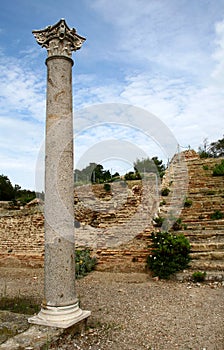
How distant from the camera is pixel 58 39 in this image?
445 centimetres

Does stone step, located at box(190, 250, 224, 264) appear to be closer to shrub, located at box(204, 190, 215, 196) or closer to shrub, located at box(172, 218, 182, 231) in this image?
shrub, located at box(172, 218, 182, 231)

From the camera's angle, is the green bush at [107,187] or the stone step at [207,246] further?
the green bush at [107,187]

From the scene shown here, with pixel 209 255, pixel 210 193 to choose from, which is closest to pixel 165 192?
pixel 210 193

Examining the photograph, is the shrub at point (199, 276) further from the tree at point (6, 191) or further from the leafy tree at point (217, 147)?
the leafy tree at point (217, 147)

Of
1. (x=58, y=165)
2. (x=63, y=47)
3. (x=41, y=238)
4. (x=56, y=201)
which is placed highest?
(x=63, y=47)

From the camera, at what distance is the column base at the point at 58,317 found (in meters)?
3.80

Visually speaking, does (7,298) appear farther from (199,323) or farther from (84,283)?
(199,323)

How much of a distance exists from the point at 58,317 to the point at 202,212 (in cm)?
805

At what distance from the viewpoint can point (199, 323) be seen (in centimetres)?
475

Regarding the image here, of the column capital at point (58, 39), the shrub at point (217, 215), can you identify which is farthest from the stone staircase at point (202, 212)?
the column capital at point (58, 39)

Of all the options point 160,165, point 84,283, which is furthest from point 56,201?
point 160,165

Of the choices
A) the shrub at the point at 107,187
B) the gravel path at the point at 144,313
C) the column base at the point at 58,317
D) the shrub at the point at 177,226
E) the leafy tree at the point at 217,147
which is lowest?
the gravel path at the point at 144,313

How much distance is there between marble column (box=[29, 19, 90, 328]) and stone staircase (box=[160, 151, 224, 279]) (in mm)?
4083

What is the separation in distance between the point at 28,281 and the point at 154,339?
4.91 meters
